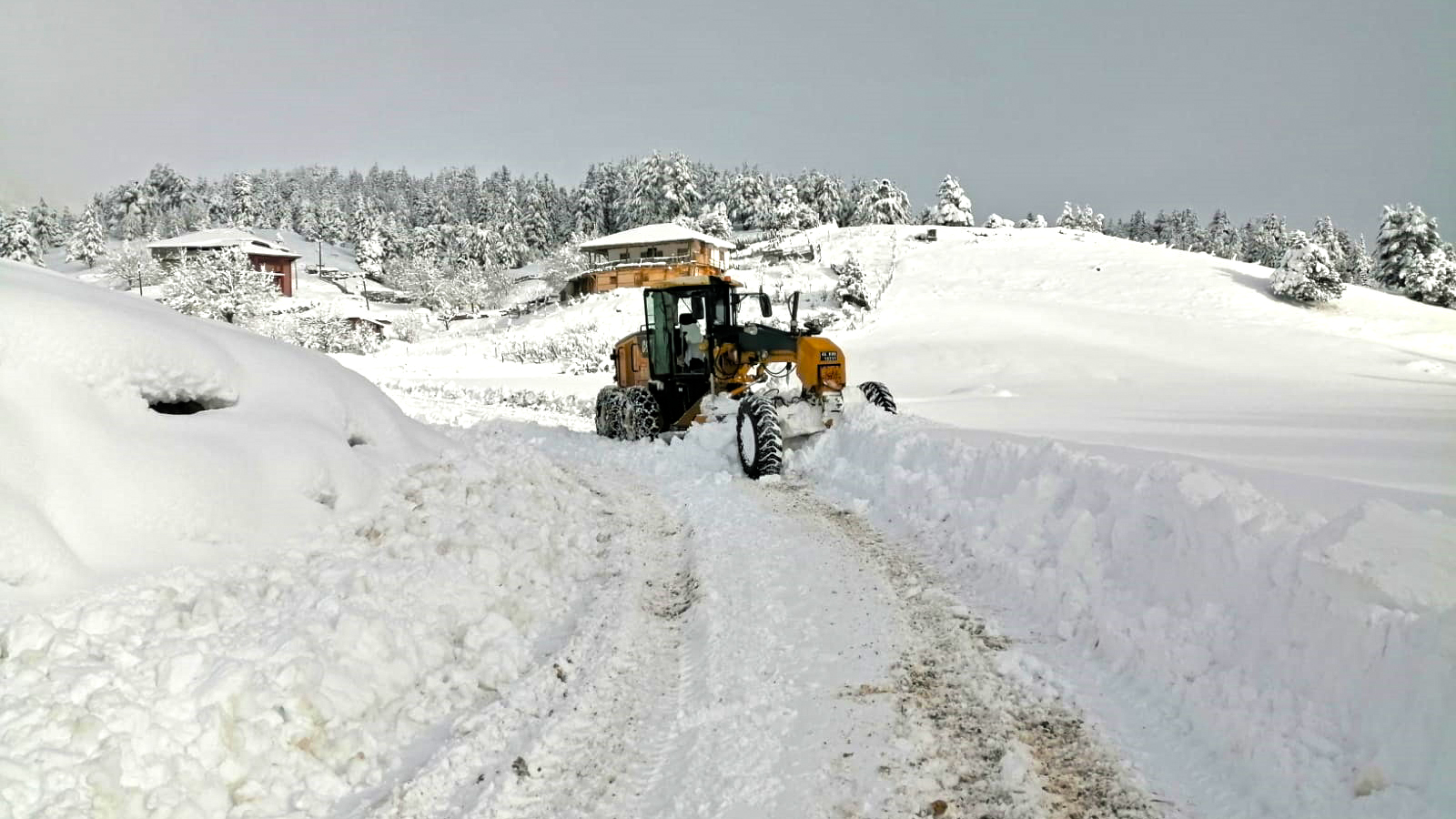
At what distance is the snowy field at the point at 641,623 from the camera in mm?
3371

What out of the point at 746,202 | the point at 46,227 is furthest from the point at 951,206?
the point at 46,227

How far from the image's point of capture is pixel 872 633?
5270mm

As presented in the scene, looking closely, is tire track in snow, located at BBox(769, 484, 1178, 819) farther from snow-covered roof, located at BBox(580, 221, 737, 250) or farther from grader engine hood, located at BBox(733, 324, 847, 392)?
snow-covered roof, located at BBox(580, 221, 737, 250)

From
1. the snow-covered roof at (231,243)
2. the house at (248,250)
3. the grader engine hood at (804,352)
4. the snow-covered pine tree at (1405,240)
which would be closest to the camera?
the grader engine hood at (804,352)

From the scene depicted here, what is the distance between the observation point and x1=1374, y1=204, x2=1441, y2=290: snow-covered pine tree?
2235 inches

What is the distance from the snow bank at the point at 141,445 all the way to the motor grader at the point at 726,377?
5.73 metres

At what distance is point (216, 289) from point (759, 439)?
168ft

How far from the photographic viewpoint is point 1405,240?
58.1 meters

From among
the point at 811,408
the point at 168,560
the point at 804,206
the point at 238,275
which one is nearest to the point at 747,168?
the point at 804,206

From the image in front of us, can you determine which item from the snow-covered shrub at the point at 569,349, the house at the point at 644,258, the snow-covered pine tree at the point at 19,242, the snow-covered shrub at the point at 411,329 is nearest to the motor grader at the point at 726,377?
the snow-covered shrub at the point at 569,349

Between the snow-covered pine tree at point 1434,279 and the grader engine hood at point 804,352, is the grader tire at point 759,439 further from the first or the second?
the snow-covered pine tree at point 1434,279

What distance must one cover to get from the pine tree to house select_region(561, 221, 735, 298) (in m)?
70.9

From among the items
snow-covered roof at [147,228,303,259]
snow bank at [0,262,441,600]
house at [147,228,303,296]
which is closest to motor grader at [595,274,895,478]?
snow bank at [0,262,441,600]

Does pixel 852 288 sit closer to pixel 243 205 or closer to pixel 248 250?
pixel 248 250
